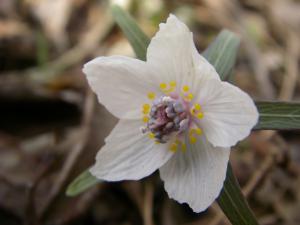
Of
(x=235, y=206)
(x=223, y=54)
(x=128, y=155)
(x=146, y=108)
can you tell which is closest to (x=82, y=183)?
(x=128, y=155)

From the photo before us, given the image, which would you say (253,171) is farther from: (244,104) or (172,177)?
(244,104)

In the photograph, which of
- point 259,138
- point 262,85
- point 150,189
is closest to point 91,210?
point 150,189

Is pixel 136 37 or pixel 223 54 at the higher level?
pixel 136 37

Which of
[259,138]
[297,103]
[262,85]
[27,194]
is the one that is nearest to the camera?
[297,103]

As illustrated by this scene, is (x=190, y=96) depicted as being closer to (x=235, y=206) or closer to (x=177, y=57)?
(x=177, y=57)

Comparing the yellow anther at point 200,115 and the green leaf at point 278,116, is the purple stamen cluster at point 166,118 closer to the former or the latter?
the yellow anther at point 200,115

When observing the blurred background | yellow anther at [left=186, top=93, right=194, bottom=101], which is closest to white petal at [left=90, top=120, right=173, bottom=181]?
yellow anther at [left=186, top=93, right=194, bottom=101]
